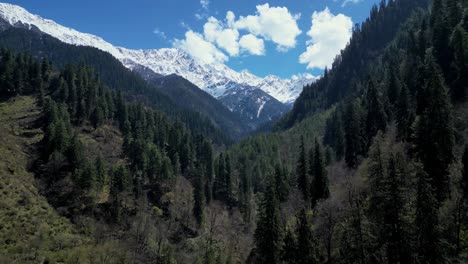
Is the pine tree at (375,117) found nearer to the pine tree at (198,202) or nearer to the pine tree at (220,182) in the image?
the pine tree at (198,202)

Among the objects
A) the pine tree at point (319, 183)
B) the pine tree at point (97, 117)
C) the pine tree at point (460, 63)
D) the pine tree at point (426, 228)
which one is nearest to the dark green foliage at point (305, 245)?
the pine tree at point (426, 228)

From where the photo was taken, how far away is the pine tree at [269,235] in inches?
2375

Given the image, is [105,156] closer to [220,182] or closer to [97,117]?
[97,117]

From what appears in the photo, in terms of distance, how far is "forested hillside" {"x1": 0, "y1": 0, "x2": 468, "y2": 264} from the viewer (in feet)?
158

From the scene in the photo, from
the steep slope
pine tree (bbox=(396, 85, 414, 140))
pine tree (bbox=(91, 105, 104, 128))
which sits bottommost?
the steep slope

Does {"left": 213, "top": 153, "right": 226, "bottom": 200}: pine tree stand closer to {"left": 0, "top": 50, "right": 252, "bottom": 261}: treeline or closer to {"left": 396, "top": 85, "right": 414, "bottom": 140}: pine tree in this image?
{"left": 0, "top": 50, "right": 252, "bottom": 261}: treeline

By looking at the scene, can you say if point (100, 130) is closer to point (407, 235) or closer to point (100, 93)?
point (100, 93)

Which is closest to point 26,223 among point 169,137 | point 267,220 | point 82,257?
point 82,257

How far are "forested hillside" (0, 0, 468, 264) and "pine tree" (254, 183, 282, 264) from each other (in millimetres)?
205

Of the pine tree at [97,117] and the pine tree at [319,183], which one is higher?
the pine tree at [97,117]

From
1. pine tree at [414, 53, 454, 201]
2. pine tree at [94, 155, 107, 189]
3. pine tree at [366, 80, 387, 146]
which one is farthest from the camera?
pine tree at [94, 155, 107, 189]

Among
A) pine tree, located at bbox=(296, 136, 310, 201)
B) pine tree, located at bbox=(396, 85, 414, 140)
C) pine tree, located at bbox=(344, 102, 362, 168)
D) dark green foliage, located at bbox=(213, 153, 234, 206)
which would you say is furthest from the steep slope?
pine tree, located at bbox=(396, 85, 414, 140)

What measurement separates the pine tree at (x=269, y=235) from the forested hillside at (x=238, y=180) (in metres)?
0.20

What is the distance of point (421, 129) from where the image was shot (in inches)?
2584
